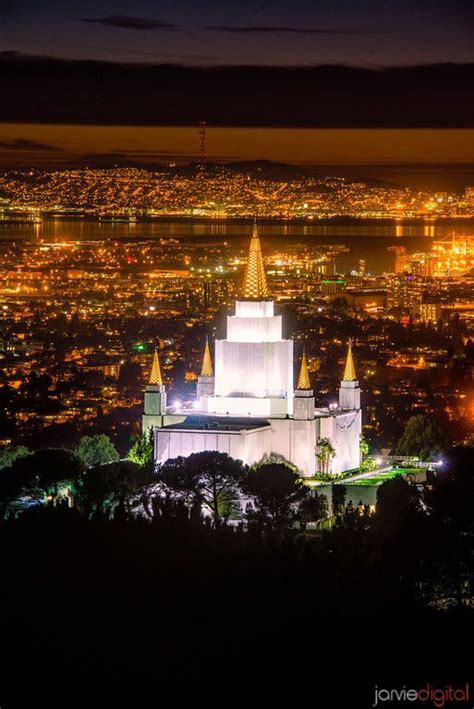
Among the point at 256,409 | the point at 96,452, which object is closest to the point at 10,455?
the point at 96,452

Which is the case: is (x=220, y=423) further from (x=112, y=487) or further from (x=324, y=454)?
(x=112, y=487)

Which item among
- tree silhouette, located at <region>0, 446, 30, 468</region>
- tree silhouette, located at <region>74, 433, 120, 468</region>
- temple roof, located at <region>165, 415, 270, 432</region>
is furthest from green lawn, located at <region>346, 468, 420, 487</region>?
tree silhouette, located at <region>0, 446, 30, 468</region>

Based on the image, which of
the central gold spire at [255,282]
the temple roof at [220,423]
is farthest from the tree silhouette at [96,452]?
the central gold spire at [255,282]

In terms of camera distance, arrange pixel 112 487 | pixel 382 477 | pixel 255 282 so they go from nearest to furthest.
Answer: pixel 112 487, pixel 382 477, pixel 255 282

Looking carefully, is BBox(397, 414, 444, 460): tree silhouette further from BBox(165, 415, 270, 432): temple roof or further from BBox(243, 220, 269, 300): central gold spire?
BBox(165, 415, 270, 432): temple roof

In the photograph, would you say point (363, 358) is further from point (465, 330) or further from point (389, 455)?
point (389, 455)

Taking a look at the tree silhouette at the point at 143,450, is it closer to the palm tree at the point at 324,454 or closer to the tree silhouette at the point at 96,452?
the tree silhouette at the point at 96,452

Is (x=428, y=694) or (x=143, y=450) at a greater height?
(x=143, y=450)

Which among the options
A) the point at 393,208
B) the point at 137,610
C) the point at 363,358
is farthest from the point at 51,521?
the point at 393,208
